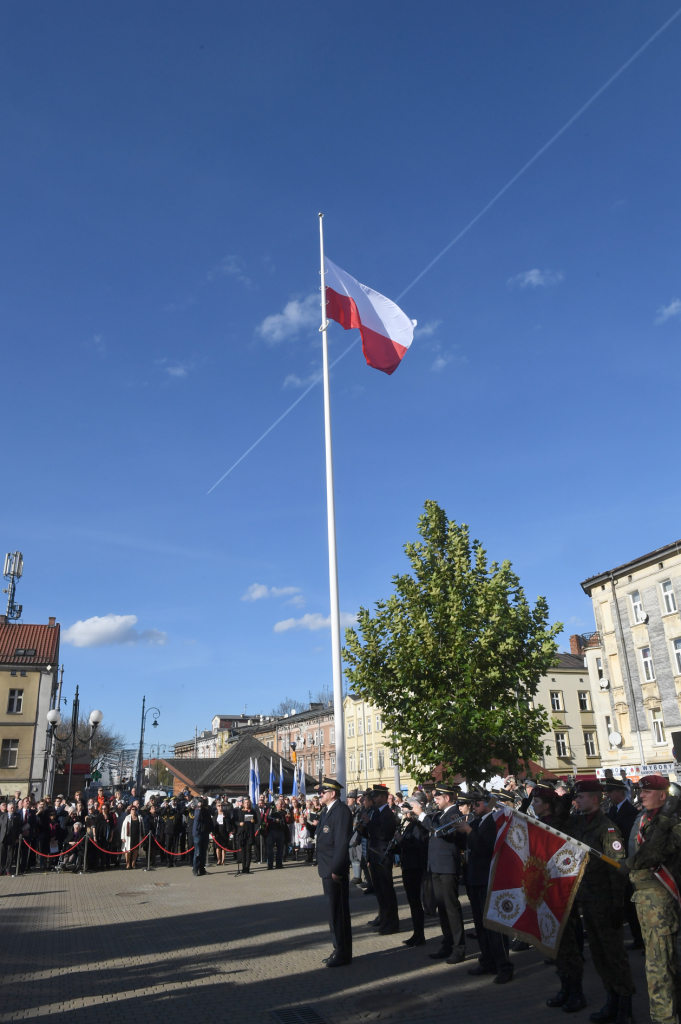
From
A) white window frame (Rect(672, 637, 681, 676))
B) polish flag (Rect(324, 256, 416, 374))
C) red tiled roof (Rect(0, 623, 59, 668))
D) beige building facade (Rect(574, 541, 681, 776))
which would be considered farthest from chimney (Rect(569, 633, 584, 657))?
polish flag (Rect(324, 256, 416, 374))

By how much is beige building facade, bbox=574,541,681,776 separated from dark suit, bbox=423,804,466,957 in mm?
27181

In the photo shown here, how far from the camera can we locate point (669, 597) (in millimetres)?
35438

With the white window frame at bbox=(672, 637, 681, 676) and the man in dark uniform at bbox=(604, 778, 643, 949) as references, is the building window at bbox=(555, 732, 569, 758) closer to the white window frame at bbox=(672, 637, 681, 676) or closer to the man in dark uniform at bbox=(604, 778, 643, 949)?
the white window frame at bbox=(672, 637, 681, 676)

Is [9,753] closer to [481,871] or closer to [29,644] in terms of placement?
[29,644]

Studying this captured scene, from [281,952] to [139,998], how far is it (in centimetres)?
231

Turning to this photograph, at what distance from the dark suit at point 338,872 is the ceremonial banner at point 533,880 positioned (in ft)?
5.47

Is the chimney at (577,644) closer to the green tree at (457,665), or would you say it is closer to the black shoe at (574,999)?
the green tree at (457,665)

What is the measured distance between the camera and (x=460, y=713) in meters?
18.9

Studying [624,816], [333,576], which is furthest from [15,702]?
[624,816]

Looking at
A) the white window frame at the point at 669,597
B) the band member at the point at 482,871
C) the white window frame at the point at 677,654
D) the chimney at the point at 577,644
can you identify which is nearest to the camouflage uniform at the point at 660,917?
the band member at the point at 482,871

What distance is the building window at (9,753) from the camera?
46.0 m

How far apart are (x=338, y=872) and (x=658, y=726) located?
104 ft

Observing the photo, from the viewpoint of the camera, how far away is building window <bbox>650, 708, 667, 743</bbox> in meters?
34.8

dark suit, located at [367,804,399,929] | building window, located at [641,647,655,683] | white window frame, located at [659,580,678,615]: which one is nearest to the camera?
dark suit, located at [367,804,399,929]
